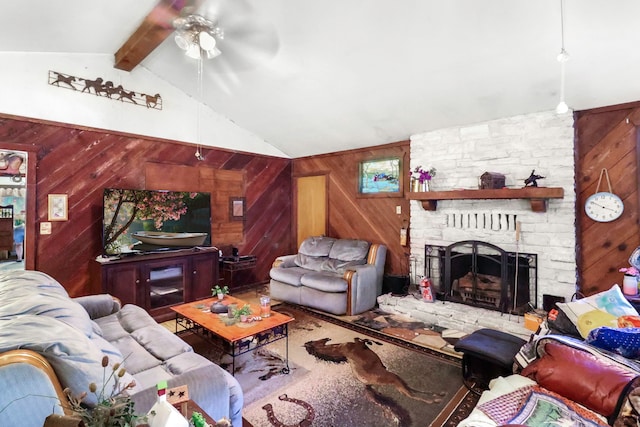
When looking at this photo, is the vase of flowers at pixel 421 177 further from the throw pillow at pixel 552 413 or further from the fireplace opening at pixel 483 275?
the throw pillow at pixel 552 413

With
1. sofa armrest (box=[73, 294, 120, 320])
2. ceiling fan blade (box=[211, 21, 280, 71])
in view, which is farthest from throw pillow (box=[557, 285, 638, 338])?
sofa armrest (box=[73, 294, 120, 320])

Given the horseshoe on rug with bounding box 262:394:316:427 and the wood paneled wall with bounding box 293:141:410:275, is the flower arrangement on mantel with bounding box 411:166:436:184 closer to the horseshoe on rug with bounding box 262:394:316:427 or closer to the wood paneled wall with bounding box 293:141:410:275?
the wood paneled wall with bounding box 293:141:410:275

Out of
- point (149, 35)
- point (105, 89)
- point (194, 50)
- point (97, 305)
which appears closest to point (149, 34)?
point (149, 35)

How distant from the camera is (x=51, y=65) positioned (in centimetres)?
357

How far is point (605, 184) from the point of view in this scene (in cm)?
323

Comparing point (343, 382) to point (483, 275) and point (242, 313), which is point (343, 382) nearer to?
point (242, 313)

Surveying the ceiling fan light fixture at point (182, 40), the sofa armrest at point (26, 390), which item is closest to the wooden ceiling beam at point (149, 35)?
the ceiling fan light fixture at point (182, 40)

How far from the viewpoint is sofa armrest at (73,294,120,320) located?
111 inches

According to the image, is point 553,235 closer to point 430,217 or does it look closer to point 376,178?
point 430,217

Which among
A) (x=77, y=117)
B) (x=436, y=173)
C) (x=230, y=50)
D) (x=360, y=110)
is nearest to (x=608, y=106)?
(x=436, y=173)

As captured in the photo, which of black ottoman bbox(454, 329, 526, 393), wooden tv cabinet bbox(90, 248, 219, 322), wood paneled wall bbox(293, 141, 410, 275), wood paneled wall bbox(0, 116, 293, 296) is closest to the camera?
black ottoman bbox(454, 329, 526, 393)

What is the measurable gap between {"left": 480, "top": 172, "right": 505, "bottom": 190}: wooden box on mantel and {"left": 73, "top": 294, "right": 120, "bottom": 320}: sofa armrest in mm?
4085

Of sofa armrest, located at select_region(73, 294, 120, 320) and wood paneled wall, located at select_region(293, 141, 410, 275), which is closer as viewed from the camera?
sofa armrest, located at select_region(73, 294, 120, 320)

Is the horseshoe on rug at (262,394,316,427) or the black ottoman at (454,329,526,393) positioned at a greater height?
the black ottoman at (454,329,526,393)
